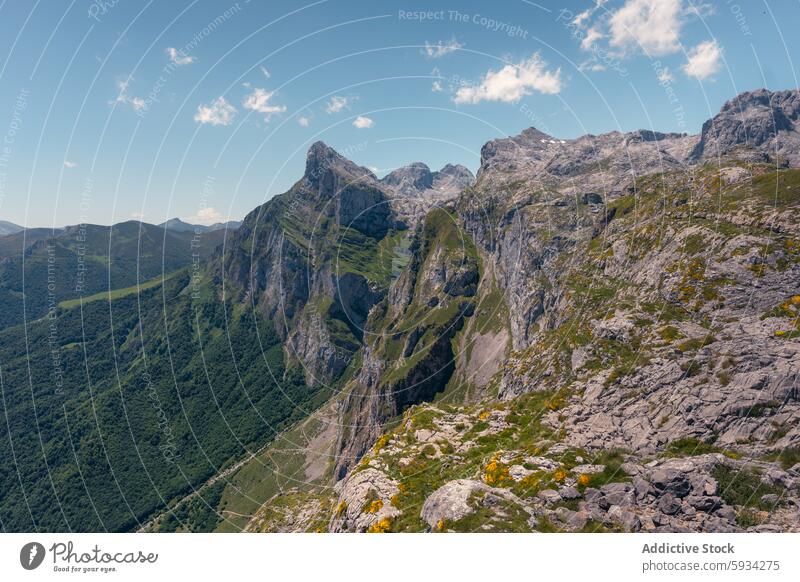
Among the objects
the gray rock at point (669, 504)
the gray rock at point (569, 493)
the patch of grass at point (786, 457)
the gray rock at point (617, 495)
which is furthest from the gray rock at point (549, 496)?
the patch of grass at point (786, 457)

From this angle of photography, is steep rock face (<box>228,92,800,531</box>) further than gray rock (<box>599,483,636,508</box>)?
No

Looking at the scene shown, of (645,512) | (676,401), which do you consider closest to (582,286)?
(676,401)

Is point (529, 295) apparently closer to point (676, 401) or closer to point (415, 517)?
point (676, 401)

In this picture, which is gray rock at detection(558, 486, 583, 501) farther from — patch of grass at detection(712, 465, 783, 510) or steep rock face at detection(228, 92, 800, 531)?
patch of grass at detection(712, 465, 783, 510)

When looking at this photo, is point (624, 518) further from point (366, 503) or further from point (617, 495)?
point (366, 503)

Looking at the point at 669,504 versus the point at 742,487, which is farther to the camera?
the point at 669,504

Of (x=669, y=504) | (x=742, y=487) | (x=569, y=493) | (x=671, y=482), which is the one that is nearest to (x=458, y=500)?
(x=569, y=493)

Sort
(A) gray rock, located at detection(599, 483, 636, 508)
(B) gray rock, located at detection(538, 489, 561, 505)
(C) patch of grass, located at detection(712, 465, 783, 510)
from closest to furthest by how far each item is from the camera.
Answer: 1. (C) patch of grass, located at detection(712, 465, 783, 510)
2. (A) gray rock, located at detection(599, 483, 636, 508)
3. (B) gray rock, located at detection(538, 489, 561, 505)

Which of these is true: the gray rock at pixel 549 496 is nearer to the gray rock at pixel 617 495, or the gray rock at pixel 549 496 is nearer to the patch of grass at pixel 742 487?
the gray rock at pixel 617 495

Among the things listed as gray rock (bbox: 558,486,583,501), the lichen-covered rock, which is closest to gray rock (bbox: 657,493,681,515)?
gray rock (bbox: 558,486,583,501)

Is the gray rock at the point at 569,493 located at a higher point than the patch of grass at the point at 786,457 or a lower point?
lower

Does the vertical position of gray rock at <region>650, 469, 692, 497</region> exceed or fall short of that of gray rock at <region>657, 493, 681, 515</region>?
it exceeds it
